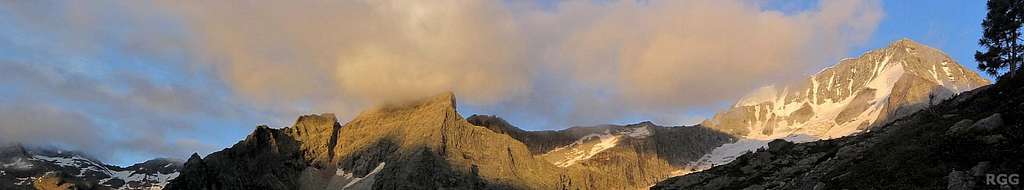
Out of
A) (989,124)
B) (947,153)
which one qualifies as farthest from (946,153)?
(989,124)

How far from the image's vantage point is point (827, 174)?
43.8 m

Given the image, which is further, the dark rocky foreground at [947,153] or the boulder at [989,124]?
the boulder at [989,124]

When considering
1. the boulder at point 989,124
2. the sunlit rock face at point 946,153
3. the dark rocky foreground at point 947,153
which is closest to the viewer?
the dark rocky foreground at point 947,153

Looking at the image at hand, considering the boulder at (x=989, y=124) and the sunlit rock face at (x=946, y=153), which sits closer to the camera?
the sunlit rock face at (x=946, y=153)

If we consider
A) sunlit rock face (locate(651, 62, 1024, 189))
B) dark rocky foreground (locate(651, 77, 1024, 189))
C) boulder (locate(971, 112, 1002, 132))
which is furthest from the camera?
boulder (locate(971, 112, 1002, 132))

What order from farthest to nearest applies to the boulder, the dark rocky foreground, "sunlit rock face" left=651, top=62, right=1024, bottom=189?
the boulder
"sunlit rock face" left=651, top=62, right=1024, bottom=189
the dark rocky foreground

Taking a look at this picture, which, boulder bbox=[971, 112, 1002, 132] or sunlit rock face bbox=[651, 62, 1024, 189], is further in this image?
boulder bbox=[971, 112, 1002, 132]

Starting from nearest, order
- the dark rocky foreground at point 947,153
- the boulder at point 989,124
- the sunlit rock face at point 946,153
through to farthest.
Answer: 1. the dark rocky foreground at point 947,153
2. the sunlit rock face at point 946,153
3. the boulder at point 989,124

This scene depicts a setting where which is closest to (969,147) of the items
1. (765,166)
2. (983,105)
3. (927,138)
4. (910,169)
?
(910,169)

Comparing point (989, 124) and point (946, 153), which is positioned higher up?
point (989, 124)

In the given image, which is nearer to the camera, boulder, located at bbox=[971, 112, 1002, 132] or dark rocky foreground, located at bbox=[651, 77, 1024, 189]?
dark rocky foreground, located at bbox=[651, 77, 1024, 189]

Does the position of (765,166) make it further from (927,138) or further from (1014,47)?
(927,138)

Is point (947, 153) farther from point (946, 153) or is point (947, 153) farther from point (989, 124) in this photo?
point (989, 124)

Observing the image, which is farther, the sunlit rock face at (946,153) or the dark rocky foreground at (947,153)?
the sunlit rock face at (946,153)
